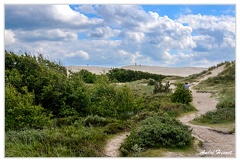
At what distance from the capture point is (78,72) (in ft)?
55.2

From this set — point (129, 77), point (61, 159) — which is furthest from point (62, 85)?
point (129, 77)

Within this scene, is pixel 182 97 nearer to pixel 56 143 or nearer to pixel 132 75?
pixel 56 143

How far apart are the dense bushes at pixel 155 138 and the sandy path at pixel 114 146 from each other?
23 cm

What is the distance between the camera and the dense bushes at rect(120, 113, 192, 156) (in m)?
8.69

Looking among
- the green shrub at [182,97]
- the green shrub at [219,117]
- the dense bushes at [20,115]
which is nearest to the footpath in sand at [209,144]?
the green shrub at [219,117]

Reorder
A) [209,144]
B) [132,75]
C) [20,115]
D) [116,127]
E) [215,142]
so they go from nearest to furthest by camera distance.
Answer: [209,144]
[215,142]
[116,127]
[20,115]
[132,75]

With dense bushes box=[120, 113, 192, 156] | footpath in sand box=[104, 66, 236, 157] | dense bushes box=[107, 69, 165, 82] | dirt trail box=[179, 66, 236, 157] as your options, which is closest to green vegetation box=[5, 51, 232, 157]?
dense bushes box=[120, 113, 192, 156]

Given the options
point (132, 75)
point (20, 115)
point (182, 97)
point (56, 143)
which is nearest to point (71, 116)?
point (20, 115)

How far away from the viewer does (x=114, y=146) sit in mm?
9234

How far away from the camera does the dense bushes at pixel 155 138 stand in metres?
8.69

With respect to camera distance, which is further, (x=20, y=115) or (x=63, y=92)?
(x=63, y=92)

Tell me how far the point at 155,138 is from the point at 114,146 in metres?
1.17

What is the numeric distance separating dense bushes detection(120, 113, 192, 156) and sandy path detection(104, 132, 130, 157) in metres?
0.23

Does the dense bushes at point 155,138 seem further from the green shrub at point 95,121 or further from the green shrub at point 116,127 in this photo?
the green shrub at point 95,121
